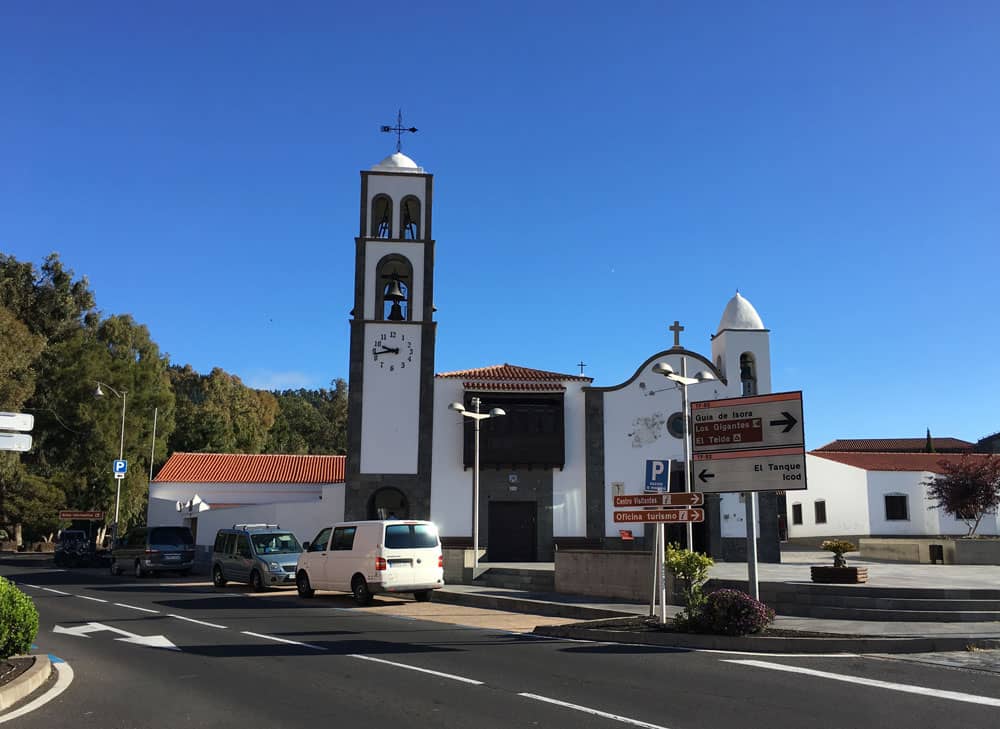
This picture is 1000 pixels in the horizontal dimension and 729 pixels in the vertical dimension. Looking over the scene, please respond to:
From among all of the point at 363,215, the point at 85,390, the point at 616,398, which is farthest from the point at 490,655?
the point at 85,390

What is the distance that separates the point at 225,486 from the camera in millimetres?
41344

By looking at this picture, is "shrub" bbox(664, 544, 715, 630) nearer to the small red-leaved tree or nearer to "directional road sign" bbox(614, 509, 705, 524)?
"directional road sign" bbox(614, 509, 705, 524)

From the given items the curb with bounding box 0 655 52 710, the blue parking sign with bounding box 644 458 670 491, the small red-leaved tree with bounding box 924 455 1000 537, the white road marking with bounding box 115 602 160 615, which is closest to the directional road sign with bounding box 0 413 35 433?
the curb with bounding box 0 655 52 710

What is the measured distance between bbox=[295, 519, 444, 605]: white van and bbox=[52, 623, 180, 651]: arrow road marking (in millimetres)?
5727

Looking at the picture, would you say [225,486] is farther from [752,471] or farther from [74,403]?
[752,471]

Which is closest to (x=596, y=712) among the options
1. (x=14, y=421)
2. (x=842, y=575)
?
(x=14, y=421)

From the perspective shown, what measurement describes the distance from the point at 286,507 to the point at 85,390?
2561 cm

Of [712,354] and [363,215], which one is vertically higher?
[363,215]

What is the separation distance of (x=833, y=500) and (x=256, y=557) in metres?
30.8

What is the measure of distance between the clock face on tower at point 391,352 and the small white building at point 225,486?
28.7 ft

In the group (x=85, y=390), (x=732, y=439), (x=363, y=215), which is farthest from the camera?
(x=85, y=390)

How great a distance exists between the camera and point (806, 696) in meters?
8.05

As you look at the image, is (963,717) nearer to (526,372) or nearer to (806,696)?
(806,696)

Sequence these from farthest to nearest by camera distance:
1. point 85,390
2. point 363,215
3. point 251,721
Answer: point 85,390 < point 363,215 < point 251,721
